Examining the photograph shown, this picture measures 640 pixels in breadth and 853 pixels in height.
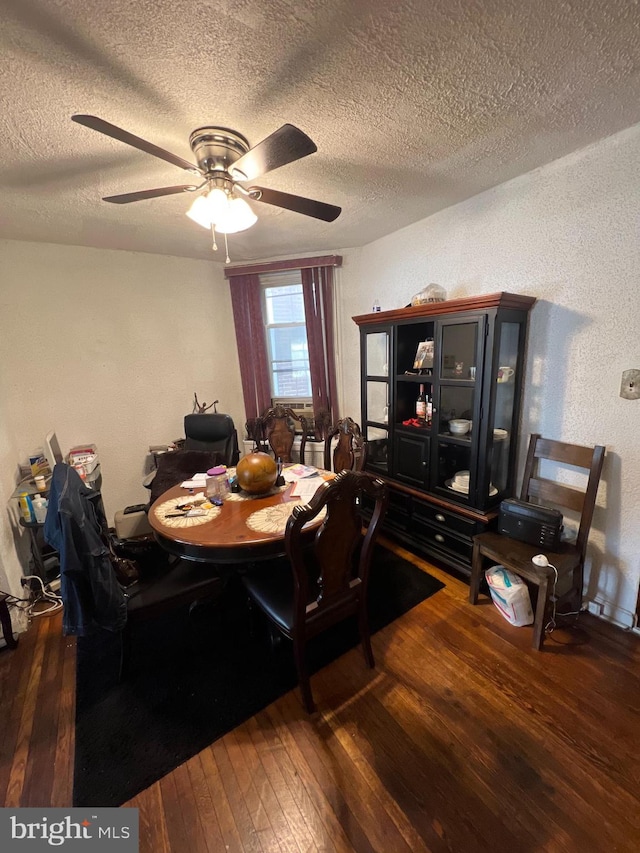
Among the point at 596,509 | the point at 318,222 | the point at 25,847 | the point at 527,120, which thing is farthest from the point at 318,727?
the point at 318,222

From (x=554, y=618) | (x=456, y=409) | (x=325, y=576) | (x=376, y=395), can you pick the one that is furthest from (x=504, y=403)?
(x=325, y=576)

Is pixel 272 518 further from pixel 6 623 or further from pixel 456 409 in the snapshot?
pixel 6 623

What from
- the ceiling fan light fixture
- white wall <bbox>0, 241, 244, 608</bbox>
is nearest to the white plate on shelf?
the ceiling fan light fixture

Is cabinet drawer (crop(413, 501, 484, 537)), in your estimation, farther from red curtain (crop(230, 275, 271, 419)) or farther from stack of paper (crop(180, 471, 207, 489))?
red curtain (crop(230, 275, 271, 419))

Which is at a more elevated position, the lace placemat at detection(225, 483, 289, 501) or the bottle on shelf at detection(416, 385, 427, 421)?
the bottle on shelf at detection(416, 385, 427, 421)

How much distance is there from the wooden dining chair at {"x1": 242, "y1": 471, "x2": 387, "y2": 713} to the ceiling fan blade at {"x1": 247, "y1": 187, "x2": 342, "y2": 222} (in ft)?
3.93

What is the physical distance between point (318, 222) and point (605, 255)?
1.77 metres

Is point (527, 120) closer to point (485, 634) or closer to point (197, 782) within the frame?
point (485, 634)

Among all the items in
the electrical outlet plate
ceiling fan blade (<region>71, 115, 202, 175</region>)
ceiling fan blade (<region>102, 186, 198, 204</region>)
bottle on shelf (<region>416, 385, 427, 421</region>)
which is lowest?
bottle on shelf (<region>416, 385, 427, 421</region>)

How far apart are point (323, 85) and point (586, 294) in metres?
1.63

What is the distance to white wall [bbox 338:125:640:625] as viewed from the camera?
66.8 inches

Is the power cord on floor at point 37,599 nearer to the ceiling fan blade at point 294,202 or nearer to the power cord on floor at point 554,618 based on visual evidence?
the ceiling fan blade at point 294,202

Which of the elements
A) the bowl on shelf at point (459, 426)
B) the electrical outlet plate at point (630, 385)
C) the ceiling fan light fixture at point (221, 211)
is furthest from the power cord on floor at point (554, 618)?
the ceiling fan light fixture at point (221, 211)

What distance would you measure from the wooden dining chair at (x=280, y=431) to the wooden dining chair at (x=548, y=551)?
172 cm
